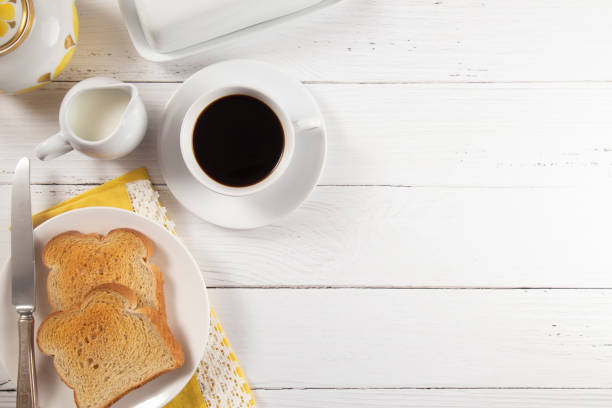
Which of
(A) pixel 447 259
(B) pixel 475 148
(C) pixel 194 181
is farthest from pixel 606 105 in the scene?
(C) pixel 194 181

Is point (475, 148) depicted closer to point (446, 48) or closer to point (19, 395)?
point (446, 48)

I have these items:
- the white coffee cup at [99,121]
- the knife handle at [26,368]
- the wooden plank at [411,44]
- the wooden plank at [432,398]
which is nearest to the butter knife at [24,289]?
the knife handle at [26,368]

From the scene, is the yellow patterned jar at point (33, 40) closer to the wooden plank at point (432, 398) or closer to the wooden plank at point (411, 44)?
the wooden plank at point (411, 44)

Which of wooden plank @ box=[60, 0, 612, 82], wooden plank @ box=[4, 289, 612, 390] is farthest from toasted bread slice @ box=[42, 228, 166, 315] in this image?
wooden plank @ box=[60, 0, 612, 82]

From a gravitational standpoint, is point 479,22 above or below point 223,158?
above

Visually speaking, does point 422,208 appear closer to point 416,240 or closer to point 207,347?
point 416,240
